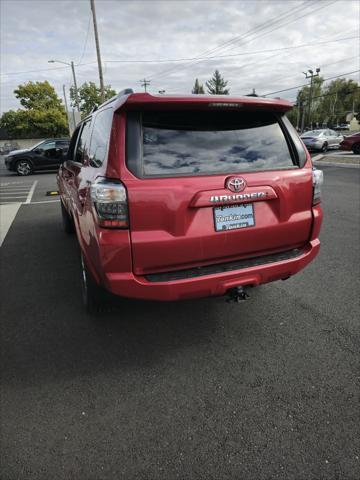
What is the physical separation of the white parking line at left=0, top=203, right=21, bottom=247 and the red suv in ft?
14.6

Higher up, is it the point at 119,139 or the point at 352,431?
the point at 119,139

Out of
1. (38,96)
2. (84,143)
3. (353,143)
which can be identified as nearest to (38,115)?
(38,96)

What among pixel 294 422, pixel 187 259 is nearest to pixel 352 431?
pixel 294 422

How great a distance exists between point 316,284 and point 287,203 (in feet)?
5.26

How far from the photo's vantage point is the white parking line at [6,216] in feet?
21.4

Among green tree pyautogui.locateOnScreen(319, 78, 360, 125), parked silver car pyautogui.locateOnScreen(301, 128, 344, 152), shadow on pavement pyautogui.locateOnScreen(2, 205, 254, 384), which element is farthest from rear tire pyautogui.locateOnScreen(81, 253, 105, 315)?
green tree pyautogui.locateOnScreen(319, 78, 360, 125)

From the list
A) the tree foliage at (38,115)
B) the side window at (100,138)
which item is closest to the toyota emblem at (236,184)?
the side window at (100,138)

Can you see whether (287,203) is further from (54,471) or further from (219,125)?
(54,471)

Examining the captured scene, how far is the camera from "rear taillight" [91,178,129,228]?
2115mm

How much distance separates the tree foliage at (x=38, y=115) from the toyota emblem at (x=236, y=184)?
194ft

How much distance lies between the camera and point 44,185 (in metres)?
13.0

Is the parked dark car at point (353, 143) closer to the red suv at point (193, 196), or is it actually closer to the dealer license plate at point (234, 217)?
the red suv at point (193, 196)

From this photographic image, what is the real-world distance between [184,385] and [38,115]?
60.7 meters

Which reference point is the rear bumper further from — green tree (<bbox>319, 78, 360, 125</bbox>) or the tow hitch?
green tree (<bbox>319, 78, 360, 125</bbox>)
